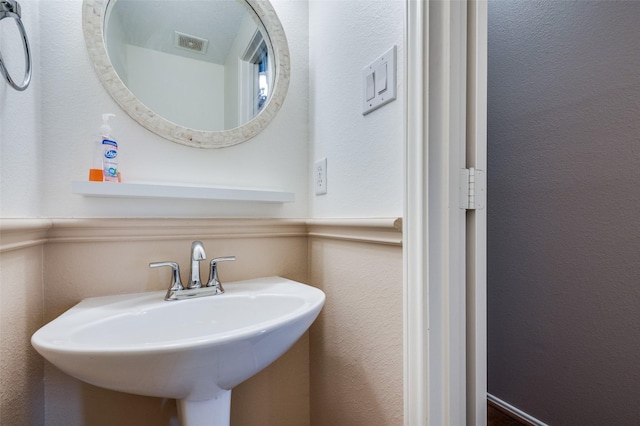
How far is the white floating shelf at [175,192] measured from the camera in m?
0.72

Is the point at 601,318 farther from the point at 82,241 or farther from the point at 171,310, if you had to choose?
the point at 82,241

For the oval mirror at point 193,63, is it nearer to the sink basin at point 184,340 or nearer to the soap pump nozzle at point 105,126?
the soap pump nozzle at point 105,126

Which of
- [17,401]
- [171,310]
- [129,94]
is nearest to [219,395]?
[171,310]

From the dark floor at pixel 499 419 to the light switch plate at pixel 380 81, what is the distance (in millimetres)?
1540

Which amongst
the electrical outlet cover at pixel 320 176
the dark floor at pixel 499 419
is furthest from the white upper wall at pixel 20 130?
the dark floor at pixel 499 419

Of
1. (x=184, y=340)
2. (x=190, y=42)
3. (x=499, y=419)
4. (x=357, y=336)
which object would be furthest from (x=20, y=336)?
(x=499, y=419)

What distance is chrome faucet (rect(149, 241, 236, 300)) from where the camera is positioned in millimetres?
784

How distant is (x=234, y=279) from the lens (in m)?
0.96

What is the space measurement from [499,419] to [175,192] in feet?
5.73

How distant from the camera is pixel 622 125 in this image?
1.07 m

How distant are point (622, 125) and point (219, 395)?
5.24ft

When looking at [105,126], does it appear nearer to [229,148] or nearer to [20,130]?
[20,130]

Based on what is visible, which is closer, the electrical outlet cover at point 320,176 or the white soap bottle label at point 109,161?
the white soap bottle label at point 109,161

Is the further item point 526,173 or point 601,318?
point 526,173
